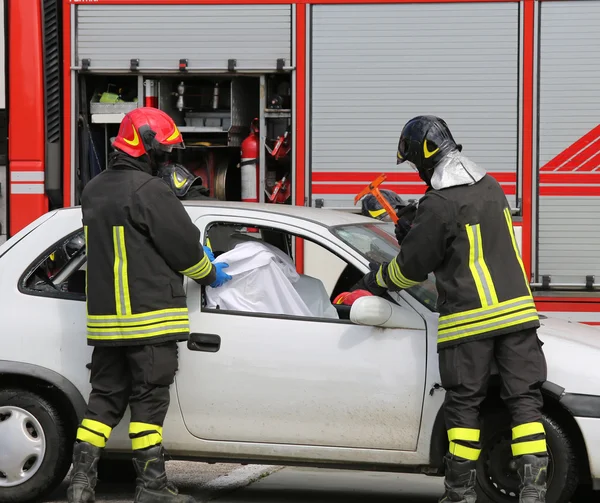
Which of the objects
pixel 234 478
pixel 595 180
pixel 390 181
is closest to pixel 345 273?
pixel 234 478

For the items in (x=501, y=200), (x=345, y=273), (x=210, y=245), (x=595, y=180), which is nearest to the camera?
(x=501, y=200)

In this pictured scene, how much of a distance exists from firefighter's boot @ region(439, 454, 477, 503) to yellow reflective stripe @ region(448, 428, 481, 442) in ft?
0.31

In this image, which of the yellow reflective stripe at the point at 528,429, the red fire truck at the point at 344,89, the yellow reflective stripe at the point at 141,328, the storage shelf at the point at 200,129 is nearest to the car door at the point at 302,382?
the yellow reflective stripe at the point at 141,328

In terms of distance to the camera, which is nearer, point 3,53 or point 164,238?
point 164,238

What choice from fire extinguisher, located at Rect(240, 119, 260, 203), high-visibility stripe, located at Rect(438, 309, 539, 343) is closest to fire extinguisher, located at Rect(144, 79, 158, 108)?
fire extinguisher, located at Rect(240, 119, 260, 203)

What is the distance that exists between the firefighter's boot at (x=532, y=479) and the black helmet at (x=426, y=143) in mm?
1314

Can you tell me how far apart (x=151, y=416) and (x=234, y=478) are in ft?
4.33

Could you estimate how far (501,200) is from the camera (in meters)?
4.88

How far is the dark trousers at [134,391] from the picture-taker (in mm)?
4898

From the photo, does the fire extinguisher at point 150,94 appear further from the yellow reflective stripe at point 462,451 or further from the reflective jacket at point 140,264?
the yellow reflective stripe at point 462,451

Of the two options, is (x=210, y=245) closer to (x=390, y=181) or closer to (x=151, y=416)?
(x=151, y=416)

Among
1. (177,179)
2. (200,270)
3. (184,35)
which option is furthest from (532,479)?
(184,35)

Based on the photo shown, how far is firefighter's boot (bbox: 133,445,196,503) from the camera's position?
490 cm

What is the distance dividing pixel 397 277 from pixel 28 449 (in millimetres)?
1869
